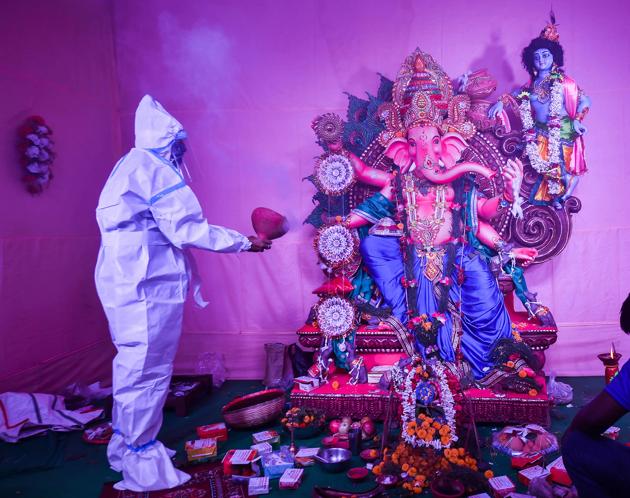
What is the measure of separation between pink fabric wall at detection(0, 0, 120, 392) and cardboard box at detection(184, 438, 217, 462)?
6.34ft

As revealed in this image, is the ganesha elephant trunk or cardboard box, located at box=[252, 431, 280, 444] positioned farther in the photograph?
the ganesha elephant trunk

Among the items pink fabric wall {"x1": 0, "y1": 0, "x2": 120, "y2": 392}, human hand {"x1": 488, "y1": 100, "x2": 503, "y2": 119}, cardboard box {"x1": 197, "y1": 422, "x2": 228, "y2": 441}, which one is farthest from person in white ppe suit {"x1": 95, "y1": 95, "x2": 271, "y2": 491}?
human hand {"x1": 488, "y1": 100, "x2": 503, "y2": 119}

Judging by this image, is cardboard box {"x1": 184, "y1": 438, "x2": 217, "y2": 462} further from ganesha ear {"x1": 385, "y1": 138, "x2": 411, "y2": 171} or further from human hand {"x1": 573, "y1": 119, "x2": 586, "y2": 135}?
human hand {"x1": 573, "y1": 119, "x2": 586, "y2": 135}

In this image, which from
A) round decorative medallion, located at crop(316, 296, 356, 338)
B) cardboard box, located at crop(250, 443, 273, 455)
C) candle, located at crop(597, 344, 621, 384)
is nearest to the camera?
cardboard box, located at crop(250, 443, 273, 455)

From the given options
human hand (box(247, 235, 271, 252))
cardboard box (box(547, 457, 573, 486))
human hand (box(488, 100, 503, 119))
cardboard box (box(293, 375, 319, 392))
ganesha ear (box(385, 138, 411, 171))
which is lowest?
cardboard box (box(547, 457, 573, 486))

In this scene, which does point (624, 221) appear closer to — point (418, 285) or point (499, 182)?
point (499, 182)

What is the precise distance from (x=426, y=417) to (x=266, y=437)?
1252 millimetres

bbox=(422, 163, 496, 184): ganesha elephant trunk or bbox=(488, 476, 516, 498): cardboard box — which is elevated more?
bbox=(422, 163, 496, 184): ganesha elephant trunk

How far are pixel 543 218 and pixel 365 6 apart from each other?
292 centimetres

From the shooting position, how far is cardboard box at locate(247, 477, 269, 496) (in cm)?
321

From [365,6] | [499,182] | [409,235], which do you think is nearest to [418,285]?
[409,235]

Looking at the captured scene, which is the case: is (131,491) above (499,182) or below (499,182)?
below

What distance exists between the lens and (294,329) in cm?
586

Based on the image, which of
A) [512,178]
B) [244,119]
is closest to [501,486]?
[512,178]
